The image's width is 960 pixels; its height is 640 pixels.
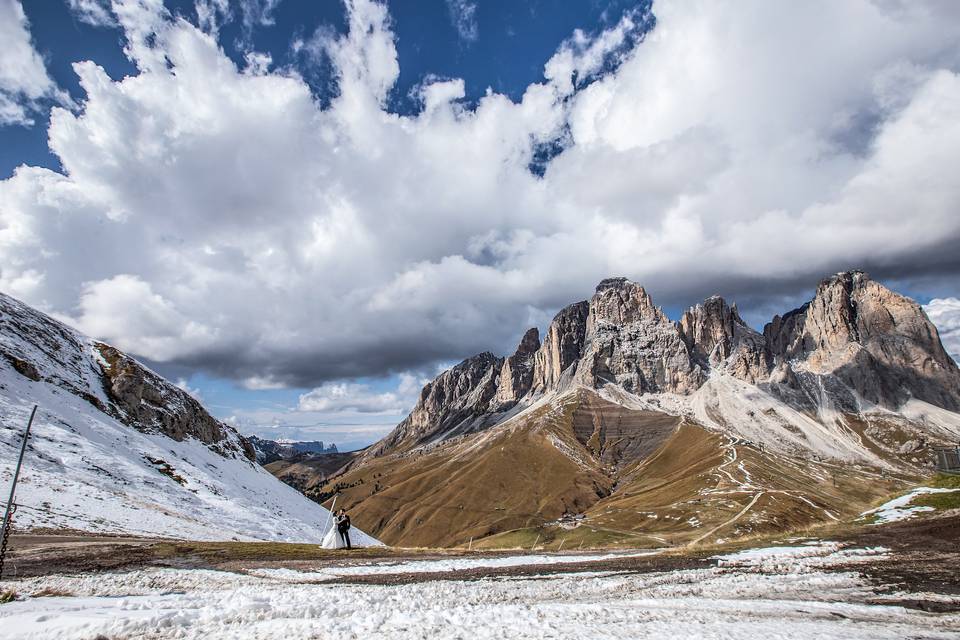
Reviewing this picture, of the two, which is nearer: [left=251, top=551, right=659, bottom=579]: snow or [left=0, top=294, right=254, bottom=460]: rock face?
[left=251, top=551, right=659, bottom=579]: snow

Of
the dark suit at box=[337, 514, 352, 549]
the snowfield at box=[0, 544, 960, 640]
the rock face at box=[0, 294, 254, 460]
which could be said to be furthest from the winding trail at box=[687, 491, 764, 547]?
the snowfield at box=[0, 544, 960, 640]

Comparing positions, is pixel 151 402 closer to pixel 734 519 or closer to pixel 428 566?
pixel 428 566

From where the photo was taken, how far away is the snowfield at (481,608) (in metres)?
12.9

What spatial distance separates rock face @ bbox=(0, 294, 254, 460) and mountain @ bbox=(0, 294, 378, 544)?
21cm

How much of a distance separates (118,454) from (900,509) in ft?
262

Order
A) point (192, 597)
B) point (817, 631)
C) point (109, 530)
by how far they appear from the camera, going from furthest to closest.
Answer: point (109, 530)
point (192, 597)
point (817, 631)

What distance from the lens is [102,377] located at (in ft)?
269

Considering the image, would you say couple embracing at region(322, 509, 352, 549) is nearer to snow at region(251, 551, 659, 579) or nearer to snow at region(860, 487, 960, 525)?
snow at region(251, 551, 659, 579)

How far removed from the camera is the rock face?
7188 cm

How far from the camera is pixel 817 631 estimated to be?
1346 cm

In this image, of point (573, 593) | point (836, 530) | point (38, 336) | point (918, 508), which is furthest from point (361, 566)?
point (38, 336)

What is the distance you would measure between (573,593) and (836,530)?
92.8 feet

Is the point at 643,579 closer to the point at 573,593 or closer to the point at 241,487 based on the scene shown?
the point at 573,593

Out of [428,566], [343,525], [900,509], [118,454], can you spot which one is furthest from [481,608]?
[118,454]
